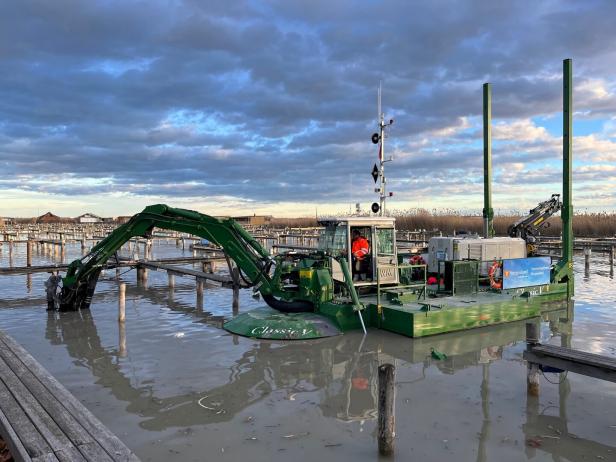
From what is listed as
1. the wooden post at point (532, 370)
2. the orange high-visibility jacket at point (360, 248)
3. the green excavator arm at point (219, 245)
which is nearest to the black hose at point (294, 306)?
the green excavator arm at point (219, 245)

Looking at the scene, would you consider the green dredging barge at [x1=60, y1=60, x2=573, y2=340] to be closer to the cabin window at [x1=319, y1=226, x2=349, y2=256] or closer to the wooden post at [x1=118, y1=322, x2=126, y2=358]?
the cabin window at [x1=319, y1=226, x2=349, y2=256]

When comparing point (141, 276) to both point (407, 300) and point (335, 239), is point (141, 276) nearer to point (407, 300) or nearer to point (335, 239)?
point (335, 239)

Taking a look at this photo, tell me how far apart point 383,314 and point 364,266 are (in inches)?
52.2

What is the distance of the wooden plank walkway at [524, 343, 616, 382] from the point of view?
6.86 metres

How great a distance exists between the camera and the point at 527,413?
7422mm

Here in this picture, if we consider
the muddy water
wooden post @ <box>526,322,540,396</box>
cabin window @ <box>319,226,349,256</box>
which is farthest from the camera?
cabin window @ <box>319,226,349,256</box>

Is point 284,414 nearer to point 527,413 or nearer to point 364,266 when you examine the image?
point 527,413

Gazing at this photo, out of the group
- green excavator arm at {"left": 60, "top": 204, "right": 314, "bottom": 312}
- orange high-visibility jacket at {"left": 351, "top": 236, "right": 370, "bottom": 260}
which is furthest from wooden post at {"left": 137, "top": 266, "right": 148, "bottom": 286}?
orange high-visibility jacket at {"left": 351, "top": 236, "right": 370, "bottom": 260}

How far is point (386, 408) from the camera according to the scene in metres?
5.93

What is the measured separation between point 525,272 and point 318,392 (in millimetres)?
9512

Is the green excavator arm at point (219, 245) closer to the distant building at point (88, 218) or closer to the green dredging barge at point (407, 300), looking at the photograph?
the green dredging barge at point (407, 300)

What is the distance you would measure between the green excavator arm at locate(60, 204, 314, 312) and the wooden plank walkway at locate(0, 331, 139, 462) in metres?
6.97

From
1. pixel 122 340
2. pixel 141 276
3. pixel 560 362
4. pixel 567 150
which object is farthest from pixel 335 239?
pixel 141 276

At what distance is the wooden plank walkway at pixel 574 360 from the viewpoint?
6.86 metres
